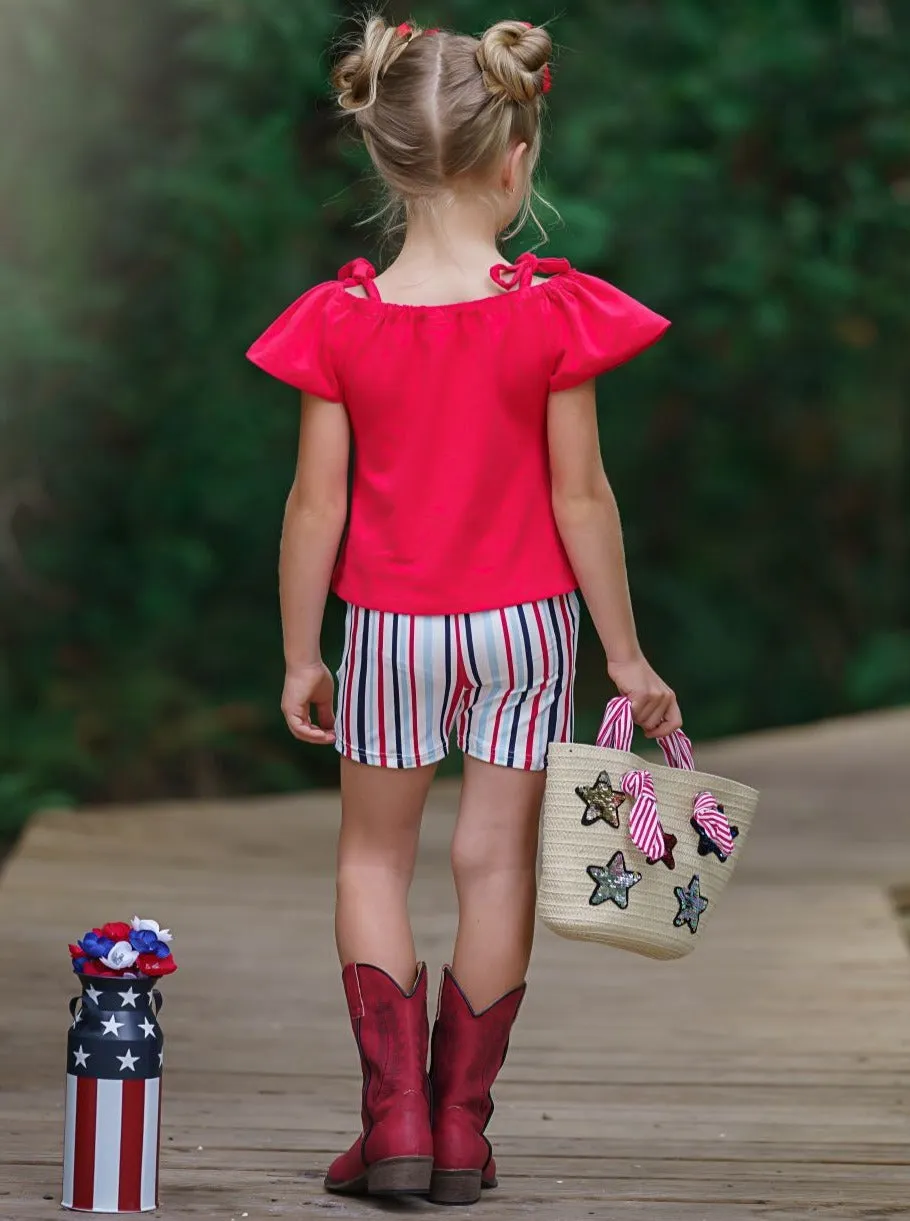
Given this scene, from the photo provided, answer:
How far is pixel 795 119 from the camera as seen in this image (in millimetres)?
8016

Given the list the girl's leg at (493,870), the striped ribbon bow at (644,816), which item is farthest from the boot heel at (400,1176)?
the striped ribbon bow at (644,816)

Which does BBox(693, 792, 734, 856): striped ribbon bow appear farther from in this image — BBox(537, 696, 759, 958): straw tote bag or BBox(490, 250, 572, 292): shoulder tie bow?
BBox(490, 250, 572, 292): shoulder tie bow

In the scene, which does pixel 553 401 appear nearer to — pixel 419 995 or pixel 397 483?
pixel 397 483

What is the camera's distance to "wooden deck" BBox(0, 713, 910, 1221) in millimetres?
2412

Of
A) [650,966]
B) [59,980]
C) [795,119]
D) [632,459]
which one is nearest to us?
[59,980]

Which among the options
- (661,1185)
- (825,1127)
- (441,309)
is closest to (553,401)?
(441,309)

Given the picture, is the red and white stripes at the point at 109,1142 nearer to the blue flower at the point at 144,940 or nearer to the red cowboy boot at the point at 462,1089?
the blue flower at the point at 144,940

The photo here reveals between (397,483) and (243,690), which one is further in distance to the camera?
(243,690)

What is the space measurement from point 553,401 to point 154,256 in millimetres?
5381

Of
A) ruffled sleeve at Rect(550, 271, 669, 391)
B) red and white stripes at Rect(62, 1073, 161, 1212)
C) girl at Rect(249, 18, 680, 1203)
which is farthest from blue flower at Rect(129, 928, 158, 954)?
ruffled sleeve at Rect(550, 271, 669, 391)

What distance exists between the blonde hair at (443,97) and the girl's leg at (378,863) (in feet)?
2.17

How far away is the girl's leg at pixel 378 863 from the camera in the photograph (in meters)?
2.28

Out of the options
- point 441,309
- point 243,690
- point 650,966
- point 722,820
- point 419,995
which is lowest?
point 243,690

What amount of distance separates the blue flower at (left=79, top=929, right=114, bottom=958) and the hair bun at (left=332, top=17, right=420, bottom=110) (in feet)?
3.13
